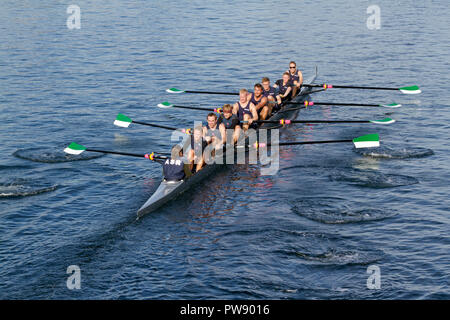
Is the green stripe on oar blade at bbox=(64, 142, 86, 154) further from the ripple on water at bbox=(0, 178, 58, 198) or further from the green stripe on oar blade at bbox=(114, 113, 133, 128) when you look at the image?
the green stripe on oar blade at bbox=(114, 113, 133, 128)

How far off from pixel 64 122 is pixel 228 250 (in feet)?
55.6

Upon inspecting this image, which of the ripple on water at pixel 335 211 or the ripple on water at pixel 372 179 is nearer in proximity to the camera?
the ripple on water at pixel 335 211

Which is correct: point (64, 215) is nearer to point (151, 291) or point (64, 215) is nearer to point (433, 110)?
point (151, 291)

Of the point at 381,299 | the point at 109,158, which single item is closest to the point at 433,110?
the point at 109,158

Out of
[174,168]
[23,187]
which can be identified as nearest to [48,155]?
[23,187]

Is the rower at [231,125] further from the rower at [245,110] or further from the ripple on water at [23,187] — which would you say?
the ripple on water at [23,187]

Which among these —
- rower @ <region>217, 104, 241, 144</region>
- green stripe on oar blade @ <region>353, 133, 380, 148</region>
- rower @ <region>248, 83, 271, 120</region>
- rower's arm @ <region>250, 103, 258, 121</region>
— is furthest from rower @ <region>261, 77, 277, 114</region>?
green stripe on oar blade @ <region>353, 133, 380, 148</region>

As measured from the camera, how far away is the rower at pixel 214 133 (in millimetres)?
21844

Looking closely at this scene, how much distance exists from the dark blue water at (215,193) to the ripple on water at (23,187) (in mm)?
103

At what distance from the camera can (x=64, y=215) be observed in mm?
19281

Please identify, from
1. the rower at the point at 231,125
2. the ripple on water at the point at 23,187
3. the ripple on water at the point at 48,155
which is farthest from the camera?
the ripple on water at the point at 48,155

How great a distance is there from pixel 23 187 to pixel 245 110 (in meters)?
10.0

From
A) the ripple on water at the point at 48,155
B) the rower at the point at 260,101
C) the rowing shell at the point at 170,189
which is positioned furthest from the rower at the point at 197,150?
the rower at the point at 260,101

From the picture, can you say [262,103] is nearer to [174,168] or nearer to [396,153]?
[396,153]
